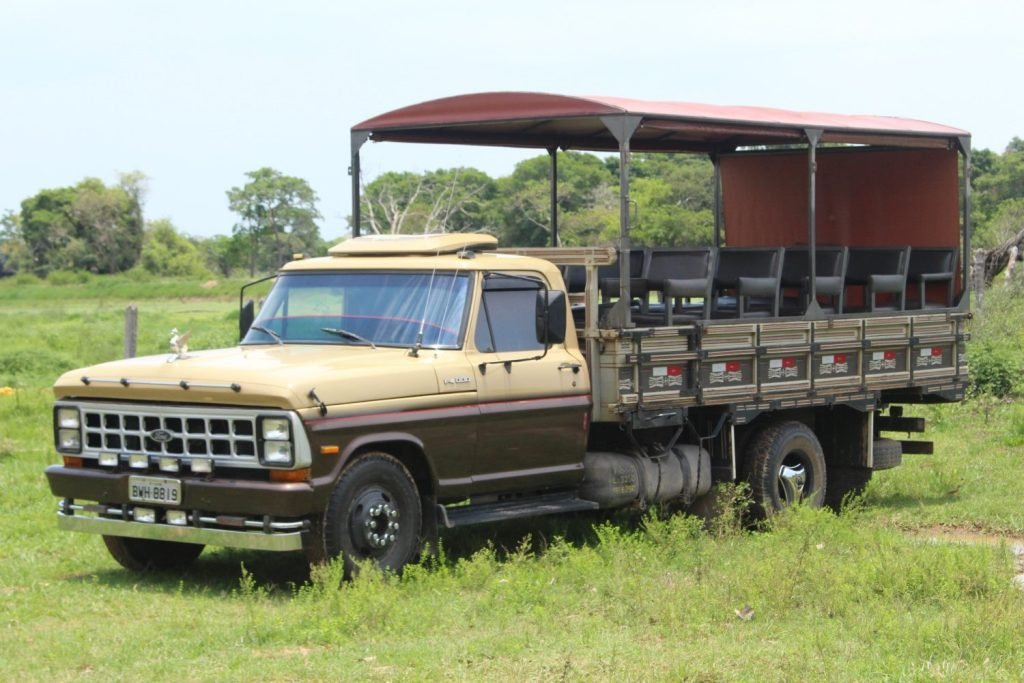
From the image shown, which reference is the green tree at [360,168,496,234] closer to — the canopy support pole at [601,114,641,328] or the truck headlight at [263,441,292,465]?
the canopy support pole at [601,114,641,328]

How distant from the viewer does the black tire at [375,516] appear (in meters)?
Answer: 8.97

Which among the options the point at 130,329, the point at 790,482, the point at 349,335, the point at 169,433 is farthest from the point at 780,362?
the point at 130,329

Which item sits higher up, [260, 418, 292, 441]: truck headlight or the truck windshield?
the truck windshield

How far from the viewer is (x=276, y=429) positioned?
345 inches

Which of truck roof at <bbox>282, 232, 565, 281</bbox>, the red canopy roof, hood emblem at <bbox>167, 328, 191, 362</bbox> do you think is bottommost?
hood emblem at <bbox>167, 328, 191, 362</bbox>

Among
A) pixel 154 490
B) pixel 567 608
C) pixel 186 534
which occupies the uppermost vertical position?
pixel 154 490

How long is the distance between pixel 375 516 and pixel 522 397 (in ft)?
4.65

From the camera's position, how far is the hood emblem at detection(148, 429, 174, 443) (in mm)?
9133

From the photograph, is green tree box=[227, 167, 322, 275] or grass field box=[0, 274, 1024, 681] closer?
grass field box=[0, 274, 1024, 681]

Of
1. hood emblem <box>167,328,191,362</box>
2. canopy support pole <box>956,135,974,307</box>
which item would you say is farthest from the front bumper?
canopy support pole <box>956,135,974,307</box>

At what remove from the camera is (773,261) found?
12.7 metres

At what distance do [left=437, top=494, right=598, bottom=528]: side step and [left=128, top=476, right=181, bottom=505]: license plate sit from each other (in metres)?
1.59

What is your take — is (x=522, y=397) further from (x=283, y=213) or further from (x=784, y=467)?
(x=283, y=213)

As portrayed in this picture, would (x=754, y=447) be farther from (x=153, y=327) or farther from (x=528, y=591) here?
(x=153, y=327)
